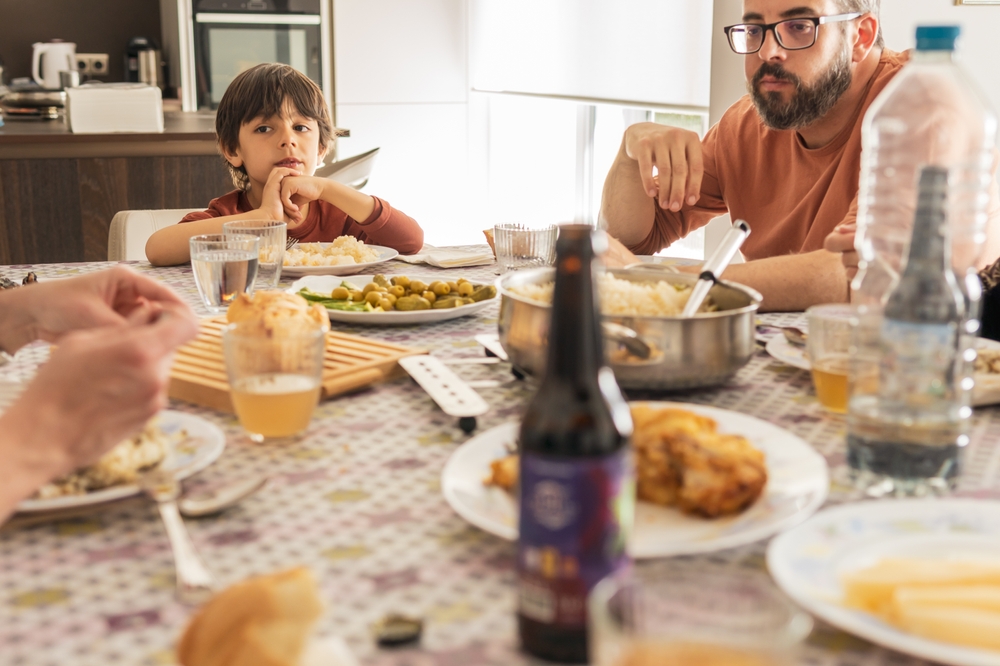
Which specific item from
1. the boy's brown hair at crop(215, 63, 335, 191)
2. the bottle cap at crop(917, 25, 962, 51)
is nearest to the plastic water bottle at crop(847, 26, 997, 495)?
the bottle cap at crop(917, 25, 962, 51)

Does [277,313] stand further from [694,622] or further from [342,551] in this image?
[694,622]

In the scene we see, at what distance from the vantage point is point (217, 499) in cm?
80

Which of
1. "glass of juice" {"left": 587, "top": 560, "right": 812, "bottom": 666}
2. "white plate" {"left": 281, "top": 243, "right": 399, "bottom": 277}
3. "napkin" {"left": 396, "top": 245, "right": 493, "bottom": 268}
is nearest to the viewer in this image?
"glass of juice" {"left": 587, "top": 560, "right": 812, "bottom": 666}

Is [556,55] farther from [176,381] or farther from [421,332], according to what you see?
[176,381]

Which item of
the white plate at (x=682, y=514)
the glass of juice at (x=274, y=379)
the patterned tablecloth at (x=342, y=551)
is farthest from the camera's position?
the glass of juice at (x=274, y=379)

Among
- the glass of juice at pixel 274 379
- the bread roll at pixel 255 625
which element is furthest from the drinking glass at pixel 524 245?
the bread roll at pixel 255 625

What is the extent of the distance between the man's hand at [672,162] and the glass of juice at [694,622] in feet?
4.72

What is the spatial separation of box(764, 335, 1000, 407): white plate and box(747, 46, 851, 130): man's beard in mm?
863

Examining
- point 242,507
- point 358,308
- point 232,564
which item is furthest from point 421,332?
point 232,564

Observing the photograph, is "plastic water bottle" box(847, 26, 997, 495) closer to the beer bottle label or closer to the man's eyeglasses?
the beer bottle label

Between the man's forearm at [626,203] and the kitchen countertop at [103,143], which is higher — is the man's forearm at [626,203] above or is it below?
below

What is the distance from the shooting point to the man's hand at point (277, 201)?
6.86 feet

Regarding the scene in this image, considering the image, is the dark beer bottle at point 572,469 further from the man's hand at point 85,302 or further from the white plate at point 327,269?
the white plate at point 327,269

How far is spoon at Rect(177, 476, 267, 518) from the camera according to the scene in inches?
31.1
